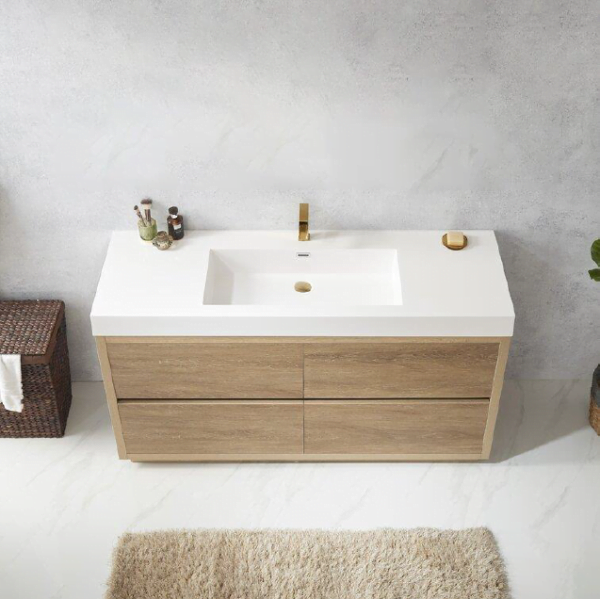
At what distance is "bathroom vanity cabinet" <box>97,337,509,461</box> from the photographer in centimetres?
273

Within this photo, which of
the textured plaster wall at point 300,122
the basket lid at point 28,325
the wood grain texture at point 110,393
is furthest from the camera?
the basket lid at point 28,325

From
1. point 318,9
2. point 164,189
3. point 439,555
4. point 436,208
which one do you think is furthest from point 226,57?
point 439,555

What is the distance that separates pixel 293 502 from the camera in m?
2.94

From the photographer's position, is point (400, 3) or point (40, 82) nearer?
point (400, 3)

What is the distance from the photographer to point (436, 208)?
297 centimetres

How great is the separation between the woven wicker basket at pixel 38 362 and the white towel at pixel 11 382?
0.03m

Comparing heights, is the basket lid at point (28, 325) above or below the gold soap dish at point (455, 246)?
below

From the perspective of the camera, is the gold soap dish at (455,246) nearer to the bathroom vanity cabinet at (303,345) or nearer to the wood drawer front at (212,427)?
the bathroom vanity cabinet at (303,345)

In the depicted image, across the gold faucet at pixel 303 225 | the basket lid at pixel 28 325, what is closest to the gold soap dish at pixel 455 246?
the gold faucet at pixel 303 225

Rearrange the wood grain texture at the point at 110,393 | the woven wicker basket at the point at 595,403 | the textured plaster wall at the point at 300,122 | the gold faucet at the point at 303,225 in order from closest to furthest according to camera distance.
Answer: the textured plaster wall at the point at 300,122, the wood grain texture at the point at 110,393, the gold faucet at the point at 303,225, the woven wicker basket at the point at 595,403

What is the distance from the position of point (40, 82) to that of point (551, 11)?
5.64 ft

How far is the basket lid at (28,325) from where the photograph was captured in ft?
9.64

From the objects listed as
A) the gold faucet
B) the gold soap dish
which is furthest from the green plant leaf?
the gold faucet

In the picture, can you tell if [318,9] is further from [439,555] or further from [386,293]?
[439,555]
